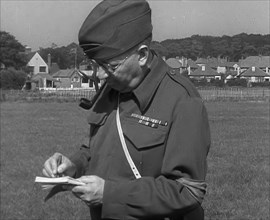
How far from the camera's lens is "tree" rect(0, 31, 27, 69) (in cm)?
7350

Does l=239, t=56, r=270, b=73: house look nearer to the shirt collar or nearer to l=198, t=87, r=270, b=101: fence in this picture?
l=198, t=87, r=270, b=101: fence

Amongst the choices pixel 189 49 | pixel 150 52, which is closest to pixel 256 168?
pixel 150 52

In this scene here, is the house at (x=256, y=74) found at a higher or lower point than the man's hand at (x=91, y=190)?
lower

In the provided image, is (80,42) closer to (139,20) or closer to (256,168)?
(139,20)

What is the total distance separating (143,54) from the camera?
6.73ft

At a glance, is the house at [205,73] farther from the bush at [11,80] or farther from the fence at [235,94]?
the bush at [11,80]

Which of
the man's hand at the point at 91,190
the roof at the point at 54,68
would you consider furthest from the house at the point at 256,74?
the man's hand at the point at 91,190

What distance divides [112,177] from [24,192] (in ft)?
19.2

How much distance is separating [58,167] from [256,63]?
59.8m

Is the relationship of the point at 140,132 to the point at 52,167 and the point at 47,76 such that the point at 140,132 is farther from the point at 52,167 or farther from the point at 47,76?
the point at 47,76

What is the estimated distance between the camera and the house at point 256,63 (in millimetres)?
59719

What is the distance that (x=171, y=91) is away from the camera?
6.73 ft

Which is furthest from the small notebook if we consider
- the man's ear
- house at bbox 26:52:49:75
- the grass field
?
house at bbox 26:52:49:75

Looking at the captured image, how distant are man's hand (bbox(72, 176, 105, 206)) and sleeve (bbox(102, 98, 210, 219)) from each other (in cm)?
2
